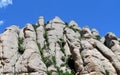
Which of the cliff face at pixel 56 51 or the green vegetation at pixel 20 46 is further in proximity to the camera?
the green vegetation at pixel 20 46

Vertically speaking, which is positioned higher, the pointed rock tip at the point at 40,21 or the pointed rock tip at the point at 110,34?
the pointed rock tip at the point at 40,21

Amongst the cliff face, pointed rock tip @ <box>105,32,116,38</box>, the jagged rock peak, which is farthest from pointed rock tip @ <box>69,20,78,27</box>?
pointed rock tip @ <box>105,32,116,38</box>

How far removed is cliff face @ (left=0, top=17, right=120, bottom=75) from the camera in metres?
90.5

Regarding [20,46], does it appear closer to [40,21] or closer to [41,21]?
[40,21]

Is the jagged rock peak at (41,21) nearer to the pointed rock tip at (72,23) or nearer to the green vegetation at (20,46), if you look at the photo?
the pointed rock tip at (72,23)

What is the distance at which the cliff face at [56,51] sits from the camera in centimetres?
9050

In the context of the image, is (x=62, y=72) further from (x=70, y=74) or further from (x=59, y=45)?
(x=59, y=45)

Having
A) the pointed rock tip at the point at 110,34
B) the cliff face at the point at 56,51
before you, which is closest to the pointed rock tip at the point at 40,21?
the cliff face at the point at 56,51

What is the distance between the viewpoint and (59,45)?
103 meters

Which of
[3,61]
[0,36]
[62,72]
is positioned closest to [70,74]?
[62,72]

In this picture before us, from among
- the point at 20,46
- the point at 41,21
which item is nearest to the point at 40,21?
the point at 41,21

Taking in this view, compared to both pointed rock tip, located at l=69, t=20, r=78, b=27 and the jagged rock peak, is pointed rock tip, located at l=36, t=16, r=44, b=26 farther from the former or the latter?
pointed rock tip, located at l=69, t=20, r=78, b=27

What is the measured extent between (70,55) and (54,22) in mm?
16704

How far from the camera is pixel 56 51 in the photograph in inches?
3949
